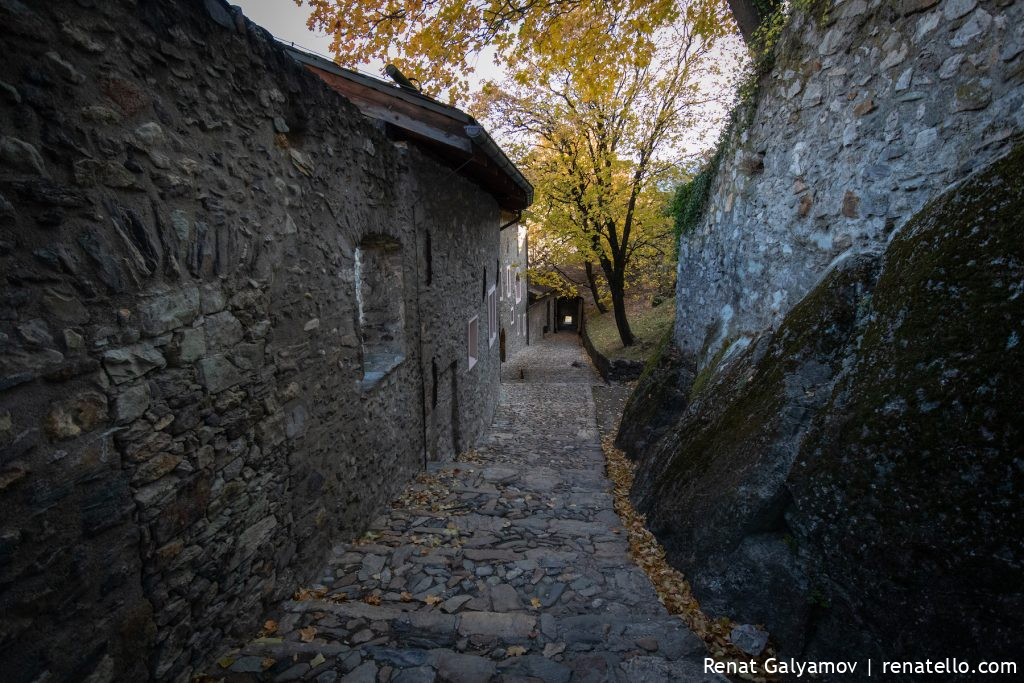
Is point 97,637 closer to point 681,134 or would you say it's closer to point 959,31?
point 959,31

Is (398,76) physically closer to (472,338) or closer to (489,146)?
(489,146)

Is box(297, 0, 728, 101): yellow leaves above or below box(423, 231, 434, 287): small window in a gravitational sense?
above

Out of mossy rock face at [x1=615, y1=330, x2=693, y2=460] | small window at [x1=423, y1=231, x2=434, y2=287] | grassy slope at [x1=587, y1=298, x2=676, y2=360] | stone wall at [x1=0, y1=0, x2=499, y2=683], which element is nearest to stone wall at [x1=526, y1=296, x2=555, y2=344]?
grassy slope at [x1=587, y1=298, x2=676, y2=360]

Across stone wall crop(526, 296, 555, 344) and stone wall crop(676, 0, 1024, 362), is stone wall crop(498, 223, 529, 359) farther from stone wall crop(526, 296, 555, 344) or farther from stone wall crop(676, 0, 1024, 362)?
stone wall crop(676, 0, 1024, 362)

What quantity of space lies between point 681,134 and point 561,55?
25.5ft

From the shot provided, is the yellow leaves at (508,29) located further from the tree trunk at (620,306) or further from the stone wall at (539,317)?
the stone wall at (539,317)

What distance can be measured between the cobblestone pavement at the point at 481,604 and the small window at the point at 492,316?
463cm

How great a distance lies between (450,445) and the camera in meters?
6.93

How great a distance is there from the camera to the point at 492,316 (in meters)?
10.4

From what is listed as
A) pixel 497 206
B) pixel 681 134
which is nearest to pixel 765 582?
pixel 497 206

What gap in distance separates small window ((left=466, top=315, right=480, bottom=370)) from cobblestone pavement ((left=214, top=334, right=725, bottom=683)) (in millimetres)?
2701

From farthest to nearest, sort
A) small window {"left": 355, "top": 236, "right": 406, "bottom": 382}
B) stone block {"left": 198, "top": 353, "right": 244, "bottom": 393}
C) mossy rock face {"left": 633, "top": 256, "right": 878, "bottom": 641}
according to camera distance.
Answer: small window {"left": 355, "top": 236, "right": 406, "bottom": 382}
mossy rock face {"left": 633, "top": 256, "right": 878, "bottom": 641}
stone block {"left": 198, "top": 353, "right": 244, "bottom": 393}

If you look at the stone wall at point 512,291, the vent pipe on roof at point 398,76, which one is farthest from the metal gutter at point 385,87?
the stone wall at point 512,291

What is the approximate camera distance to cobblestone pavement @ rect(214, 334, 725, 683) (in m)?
2.46
